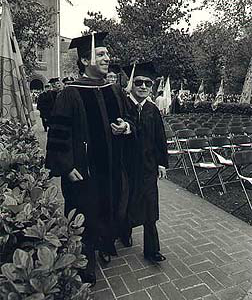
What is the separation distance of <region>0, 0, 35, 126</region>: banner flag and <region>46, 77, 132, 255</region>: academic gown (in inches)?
49.5

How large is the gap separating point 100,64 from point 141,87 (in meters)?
0.50

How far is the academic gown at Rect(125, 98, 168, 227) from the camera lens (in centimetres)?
302

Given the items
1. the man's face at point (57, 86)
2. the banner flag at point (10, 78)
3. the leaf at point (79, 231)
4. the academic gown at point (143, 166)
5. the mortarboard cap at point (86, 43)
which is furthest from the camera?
the man's face at point (57, 86)

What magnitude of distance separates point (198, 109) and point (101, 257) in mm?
20692

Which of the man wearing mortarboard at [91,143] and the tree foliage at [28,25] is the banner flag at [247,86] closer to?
the tree foliage at [28,25]

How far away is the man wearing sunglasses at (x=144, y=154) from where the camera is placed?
9.93 feet

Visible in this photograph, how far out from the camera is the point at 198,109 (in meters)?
22.7

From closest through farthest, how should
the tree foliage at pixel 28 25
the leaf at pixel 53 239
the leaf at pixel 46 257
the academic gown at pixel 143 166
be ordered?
the leaf at pixel 46 257
the leaf at pixel 53 239
the academic gown at pixel 143 166
the tree foliage at pixel 28 25

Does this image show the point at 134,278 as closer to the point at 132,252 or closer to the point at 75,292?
the point at 132,252

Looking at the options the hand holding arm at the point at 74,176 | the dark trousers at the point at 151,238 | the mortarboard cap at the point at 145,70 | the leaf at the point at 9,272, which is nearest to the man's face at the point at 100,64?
the mortarboard cap at the point at 145,70

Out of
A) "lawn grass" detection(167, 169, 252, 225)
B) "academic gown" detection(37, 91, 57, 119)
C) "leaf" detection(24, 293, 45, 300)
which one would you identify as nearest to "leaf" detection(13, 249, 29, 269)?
"leaf" detection(24, 293, 45, 300)

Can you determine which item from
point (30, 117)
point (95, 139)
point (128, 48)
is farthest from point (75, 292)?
point (128, 48)

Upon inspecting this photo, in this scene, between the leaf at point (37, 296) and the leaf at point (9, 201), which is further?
the leaf at point (9, 201)

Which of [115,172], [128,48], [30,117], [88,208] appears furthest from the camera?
[128,48]
